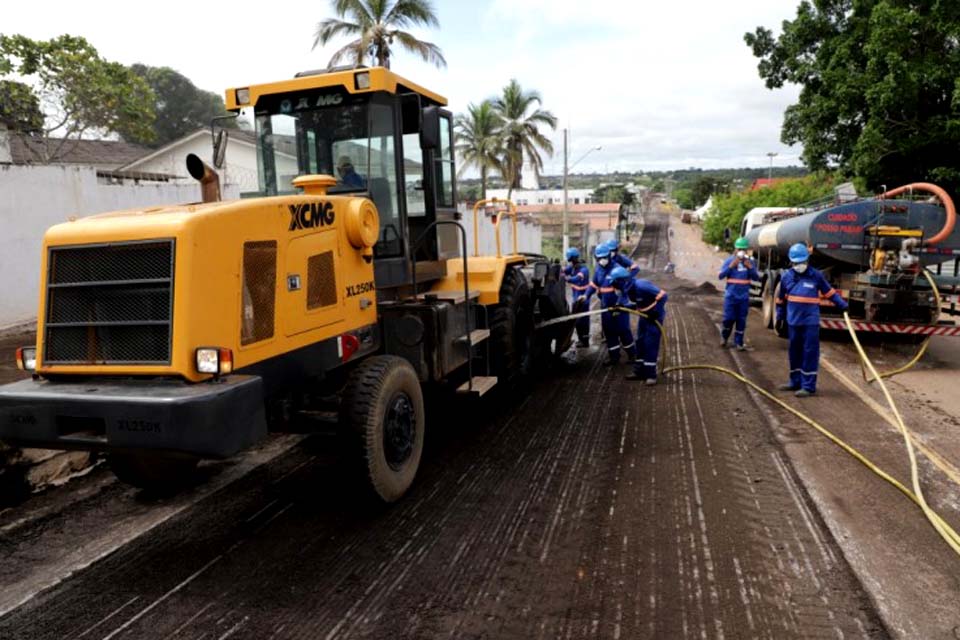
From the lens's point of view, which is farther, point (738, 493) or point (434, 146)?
point (434, 146)

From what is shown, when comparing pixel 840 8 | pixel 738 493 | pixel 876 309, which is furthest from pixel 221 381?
pixel 840 8

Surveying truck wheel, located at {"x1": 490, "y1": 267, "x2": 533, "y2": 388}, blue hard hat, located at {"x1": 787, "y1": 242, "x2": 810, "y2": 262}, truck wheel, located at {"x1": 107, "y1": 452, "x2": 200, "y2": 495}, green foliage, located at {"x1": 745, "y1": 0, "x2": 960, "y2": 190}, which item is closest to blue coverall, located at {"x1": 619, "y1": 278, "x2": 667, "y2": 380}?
truck wheel, located at {"x1": 490, "y1": 267, "x2": 533, "y2": 388}

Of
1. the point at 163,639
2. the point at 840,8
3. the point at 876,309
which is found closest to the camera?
the point at 163,639

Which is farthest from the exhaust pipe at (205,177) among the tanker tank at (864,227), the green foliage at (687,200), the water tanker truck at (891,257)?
the green foliage at (687,200)

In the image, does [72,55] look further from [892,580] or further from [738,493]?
[892,580]

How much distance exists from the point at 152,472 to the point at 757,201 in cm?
4664

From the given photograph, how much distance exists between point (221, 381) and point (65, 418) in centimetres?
79

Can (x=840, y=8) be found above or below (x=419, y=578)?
above

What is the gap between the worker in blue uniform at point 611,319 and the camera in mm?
9039

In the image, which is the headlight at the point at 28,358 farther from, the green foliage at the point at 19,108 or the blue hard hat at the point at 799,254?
the green foliage at the point at 19,108

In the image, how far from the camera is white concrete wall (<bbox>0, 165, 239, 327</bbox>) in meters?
9.18

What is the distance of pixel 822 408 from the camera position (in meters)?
6.85

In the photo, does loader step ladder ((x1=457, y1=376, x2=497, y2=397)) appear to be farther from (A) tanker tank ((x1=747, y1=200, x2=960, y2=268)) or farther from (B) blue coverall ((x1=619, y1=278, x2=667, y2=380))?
(A) tanker tank ((x1=747, y1=200, x2=960, y2=268))

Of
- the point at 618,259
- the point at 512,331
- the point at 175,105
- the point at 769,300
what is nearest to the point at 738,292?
the point at 618,259
